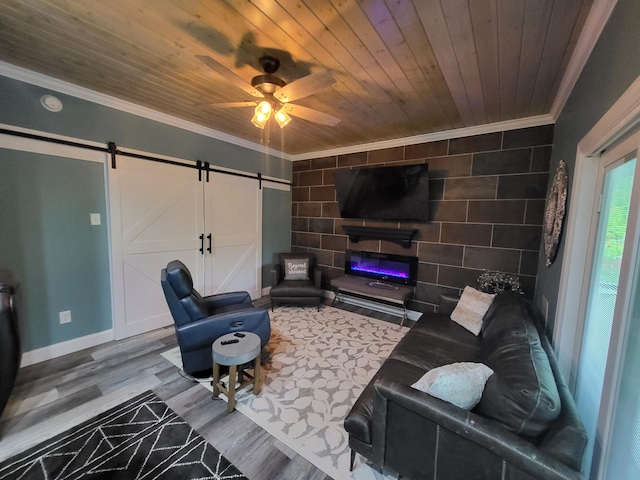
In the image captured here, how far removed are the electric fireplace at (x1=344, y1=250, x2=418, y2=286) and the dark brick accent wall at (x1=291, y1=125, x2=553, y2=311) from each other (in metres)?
0.10

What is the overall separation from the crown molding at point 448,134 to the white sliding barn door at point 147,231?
7.51 feet

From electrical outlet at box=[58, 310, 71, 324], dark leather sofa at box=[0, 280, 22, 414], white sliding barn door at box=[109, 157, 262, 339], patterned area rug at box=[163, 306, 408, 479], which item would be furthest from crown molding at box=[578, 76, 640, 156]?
electrical outlet at box=[58, 310, 71, 324]

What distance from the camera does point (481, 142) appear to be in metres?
3.19

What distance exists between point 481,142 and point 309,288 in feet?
9.82

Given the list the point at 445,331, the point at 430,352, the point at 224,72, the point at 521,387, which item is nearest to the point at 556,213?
the point at 445,331

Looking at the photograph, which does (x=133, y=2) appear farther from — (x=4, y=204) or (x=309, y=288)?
(x=309, y=288)

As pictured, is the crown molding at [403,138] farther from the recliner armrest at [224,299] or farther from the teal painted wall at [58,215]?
the recliner armrest at [224,299]

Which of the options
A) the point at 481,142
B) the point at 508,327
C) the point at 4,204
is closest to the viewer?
the point at 508,327

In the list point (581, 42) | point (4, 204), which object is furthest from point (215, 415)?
point (581, 42)

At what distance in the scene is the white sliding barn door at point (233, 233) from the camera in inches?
149

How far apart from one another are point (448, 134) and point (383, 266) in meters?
2.04

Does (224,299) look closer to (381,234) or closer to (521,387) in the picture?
(381,234)

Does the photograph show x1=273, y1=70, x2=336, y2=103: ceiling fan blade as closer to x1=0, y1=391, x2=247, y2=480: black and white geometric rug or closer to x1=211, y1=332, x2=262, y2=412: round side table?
x1=211, y1=332, x2=262, y2=412: round side table

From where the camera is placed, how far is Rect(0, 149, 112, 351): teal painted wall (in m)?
2.28
